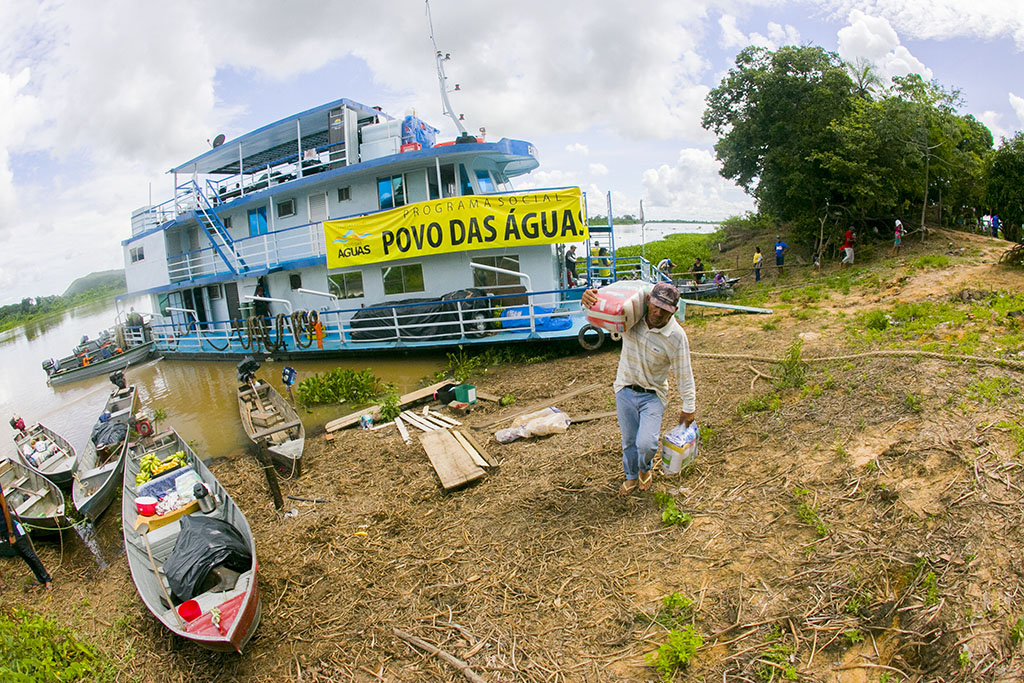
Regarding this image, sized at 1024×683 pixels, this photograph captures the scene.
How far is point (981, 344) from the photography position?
271 inches

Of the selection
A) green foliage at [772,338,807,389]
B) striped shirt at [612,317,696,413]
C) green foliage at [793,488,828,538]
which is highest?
striped shirt at [612,317,696,413]

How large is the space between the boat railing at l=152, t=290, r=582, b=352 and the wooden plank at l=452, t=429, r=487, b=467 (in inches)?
148

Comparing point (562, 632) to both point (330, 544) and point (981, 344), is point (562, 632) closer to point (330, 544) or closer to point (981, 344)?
point (330, 544)

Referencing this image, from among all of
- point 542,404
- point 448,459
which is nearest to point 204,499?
point 448,459

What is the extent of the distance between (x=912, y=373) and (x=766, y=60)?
20.9m

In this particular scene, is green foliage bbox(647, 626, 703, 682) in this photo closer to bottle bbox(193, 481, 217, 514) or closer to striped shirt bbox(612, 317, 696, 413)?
striped shirt bbox(612, 317, 696, 413)

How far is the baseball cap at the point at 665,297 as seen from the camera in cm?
421

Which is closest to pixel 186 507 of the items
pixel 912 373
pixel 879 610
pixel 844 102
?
pixel 879 610

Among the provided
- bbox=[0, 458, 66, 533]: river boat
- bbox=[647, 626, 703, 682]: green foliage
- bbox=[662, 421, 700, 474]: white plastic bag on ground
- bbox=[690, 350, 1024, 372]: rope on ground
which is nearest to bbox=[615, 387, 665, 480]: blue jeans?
bbox=[662, 421, 700, 474]: white plastic bag on ground

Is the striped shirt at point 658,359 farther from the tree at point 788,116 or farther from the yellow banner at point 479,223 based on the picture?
the tree at point 788,116

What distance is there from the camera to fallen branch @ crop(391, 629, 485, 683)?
344cm

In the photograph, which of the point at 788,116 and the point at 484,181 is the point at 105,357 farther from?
the point at 788,116

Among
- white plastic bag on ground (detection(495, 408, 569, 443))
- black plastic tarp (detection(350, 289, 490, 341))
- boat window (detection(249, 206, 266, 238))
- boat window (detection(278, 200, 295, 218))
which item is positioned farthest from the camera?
boat window (detection(249, 206, 266, 238))

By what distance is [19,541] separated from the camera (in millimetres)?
6062
